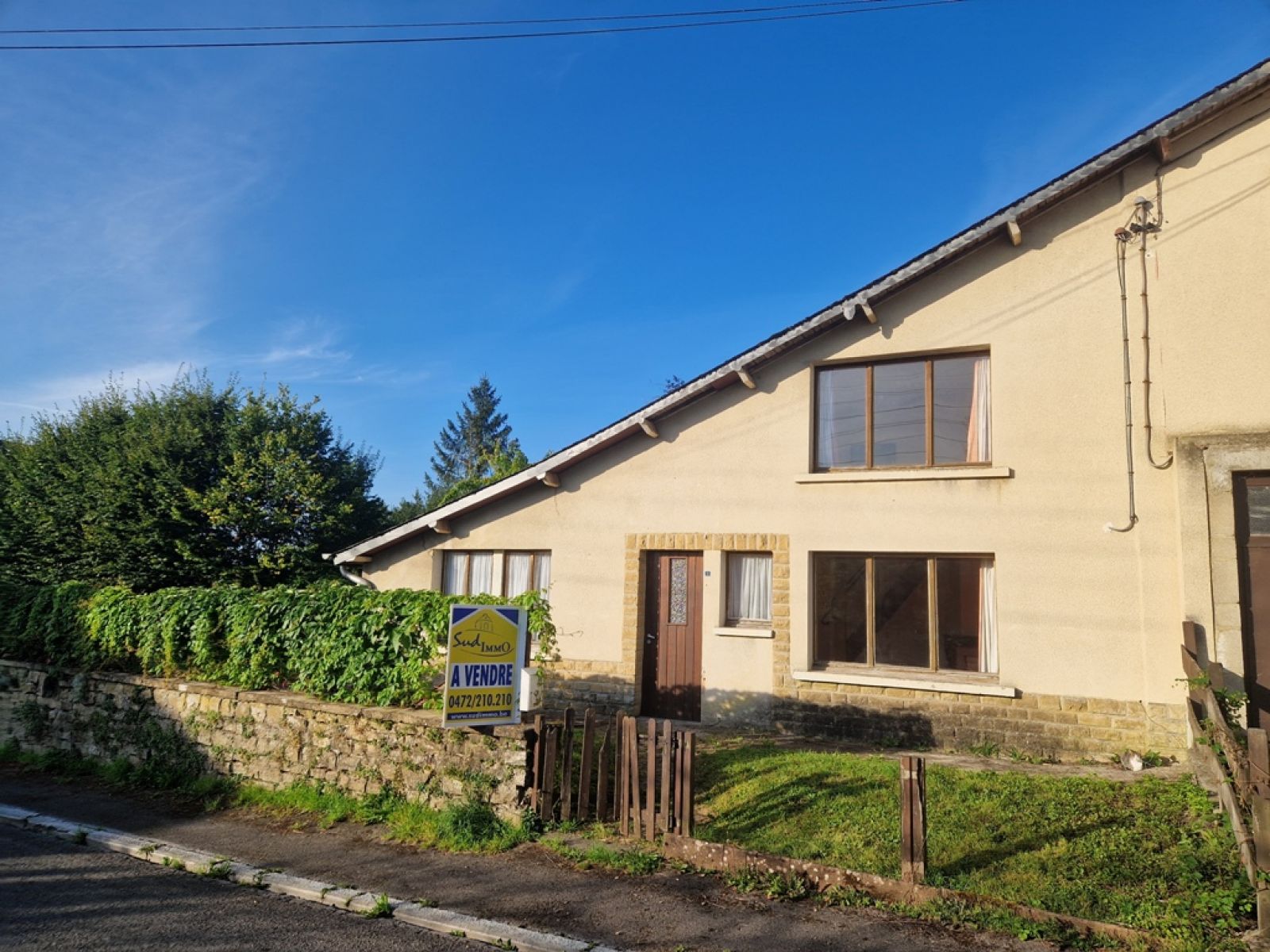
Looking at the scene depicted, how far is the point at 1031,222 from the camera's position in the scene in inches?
415

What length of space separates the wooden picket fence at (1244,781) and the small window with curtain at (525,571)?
28.8 ft

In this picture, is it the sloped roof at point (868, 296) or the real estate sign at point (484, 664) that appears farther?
the sloped roof at point (868, 296)

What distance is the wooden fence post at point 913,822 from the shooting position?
5.74 metres

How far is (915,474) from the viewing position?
1066cm

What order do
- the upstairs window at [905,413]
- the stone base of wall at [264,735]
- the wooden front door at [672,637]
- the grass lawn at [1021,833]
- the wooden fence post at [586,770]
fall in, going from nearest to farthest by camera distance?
the grass lawn at [1021,833], the wooden fence post at [586,770], the stone base of wall at [264,735], the upstairs window at [905,413], the wooden front door at [672,637]

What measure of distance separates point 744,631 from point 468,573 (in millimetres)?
5025

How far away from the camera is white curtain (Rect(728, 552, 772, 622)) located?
11.6 meters

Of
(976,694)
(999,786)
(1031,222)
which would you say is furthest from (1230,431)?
(999,786)

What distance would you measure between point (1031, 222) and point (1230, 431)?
3.49m

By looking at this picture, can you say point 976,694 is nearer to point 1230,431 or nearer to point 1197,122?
point 1230,431

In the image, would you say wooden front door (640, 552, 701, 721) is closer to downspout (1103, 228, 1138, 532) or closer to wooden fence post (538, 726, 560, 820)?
wooden fence post (538, 726, 560, 820)

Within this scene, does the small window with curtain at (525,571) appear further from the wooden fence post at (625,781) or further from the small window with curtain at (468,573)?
the wooden fence post at (625,781)

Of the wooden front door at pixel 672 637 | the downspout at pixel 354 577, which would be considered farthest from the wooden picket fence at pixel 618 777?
the downspout at pixel 354 577

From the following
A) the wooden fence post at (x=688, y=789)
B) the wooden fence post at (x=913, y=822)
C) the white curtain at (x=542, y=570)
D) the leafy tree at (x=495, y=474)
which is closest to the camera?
the wooden fence post at (x=913, y=822)
